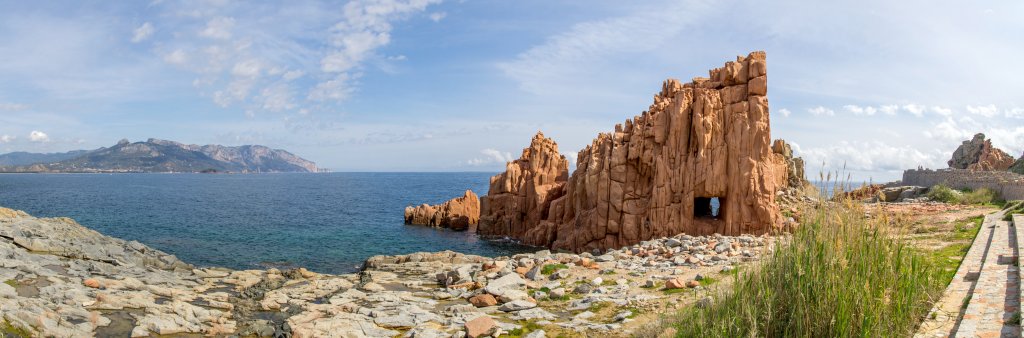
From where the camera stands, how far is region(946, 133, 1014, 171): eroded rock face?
246 feet

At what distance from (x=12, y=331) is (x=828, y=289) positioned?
19349mm

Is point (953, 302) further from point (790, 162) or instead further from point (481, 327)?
point (790, 162)

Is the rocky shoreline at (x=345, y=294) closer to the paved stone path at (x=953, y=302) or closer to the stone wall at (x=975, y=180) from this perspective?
the paved stone path at (x=953, y=302)

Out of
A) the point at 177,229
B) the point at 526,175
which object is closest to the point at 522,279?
the point at 526,175

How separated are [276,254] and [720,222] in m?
32.2

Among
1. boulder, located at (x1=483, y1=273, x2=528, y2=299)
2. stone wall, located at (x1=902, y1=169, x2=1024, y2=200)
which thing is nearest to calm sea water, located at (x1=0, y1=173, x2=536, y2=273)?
boulder, located at (x1=483, y1=273, x2=528, y2=299)

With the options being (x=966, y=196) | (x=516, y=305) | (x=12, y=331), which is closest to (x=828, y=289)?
(x=516, y=305)

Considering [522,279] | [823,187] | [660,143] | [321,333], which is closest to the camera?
[823,187]

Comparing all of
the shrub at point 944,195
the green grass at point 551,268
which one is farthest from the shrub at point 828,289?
the shrub at point 944,195

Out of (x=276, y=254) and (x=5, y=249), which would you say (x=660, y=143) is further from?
(x=5, y=249)

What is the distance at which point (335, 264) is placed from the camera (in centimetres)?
3906

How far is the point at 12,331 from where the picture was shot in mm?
14836

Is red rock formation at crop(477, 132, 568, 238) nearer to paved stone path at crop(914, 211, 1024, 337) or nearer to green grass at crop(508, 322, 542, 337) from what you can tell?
green grass at crop(508, 322, 542, 337)

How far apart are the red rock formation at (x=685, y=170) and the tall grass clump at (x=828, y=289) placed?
23.4 metres
